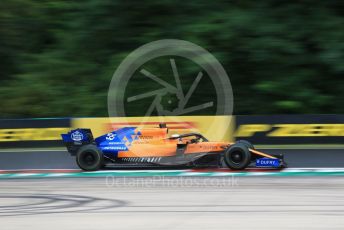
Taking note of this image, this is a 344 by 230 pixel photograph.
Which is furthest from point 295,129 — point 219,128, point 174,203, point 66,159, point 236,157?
point 174,203

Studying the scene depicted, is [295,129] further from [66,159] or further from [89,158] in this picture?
[66,159]

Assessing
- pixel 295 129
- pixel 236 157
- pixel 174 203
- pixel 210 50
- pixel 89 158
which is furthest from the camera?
pixel 210 50

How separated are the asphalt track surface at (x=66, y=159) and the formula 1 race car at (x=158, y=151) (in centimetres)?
115

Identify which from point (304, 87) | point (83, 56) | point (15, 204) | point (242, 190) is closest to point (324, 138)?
point (242, 190)

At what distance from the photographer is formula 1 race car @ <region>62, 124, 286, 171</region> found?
12969mm

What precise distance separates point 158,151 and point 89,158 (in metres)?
1.62

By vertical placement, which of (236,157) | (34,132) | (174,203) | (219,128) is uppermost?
(34,132)

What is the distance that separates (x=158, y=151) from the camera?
13.4m

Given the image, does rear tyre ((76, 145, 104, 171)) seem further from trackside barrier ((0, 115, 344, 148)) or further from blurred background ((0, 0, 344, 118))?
blurred background ((0, 0, 344, 118))

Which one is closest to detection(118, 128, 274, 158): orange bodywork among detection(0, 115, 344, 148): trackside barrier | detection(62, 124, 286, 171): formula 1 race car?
detection(62, 124, 286, 171): formula 1 race car

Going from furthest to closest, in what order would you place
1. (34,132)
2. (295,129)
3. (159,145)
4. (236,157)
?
(34,132) → (295,129) → (159,145) → (236,157)

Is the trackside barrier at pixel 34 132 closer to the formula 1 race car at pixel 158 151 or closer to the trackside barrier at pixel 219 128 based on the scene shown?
the trackside barrier at pixel 219 128

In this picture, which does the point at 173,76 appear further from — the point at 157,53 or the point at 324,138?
the point at 324,138

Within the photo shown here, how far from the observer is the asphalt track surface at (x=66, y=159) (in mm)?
14117
